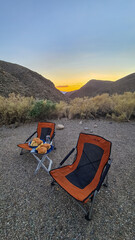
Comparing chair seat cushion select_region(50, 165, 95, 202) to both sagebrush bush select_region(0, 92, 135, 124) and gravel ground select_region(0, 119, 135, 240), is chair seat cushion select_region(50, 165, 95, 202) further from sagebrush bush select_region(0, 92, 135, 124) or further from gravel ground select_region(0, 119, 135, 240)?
sagebrush bush select_region(0, 92, 135, 124)

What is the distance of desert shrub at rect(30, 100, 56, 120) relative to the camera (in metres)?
5.57

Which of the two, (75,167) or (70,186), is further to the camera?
(75,167)

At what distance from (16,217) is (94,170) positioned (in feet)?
4.29

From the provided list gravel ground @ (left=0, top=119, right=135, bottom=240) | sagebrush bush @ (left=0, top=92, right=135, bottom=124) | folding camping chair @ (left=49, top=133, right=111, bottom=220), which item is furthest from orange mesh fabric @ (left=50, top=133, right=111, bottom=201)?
sagebrush bush @ (left=0, top=92, right=135, bottom=124)

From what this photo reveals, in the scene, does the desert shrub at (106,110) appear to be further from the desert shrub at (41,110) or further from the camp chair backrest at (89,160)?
the camp chair backrest at (89,160)

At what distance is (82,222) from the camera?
4.33 feet

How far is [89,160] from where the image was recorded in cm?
197

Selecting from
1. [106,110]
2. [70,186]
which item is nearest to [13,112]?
[70,186]

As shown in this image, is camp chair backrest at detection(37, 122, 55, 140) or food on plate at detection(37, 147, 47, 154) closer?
food on plate at detection(37, 147, 47, 154)

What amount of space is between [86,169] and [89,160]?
0.17 m

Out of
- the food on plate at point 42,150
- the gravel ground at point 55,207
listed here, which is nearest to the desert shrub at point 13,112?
the gravel ground at point 55,207

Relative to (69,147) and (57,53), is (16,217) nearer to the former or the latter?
(69,147)

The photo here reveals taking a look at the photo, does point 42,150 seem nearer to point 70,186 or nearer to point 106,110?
point 70,186

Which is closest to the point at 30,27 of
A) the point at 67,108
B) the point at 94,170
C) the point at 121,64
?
the point at 67,108
